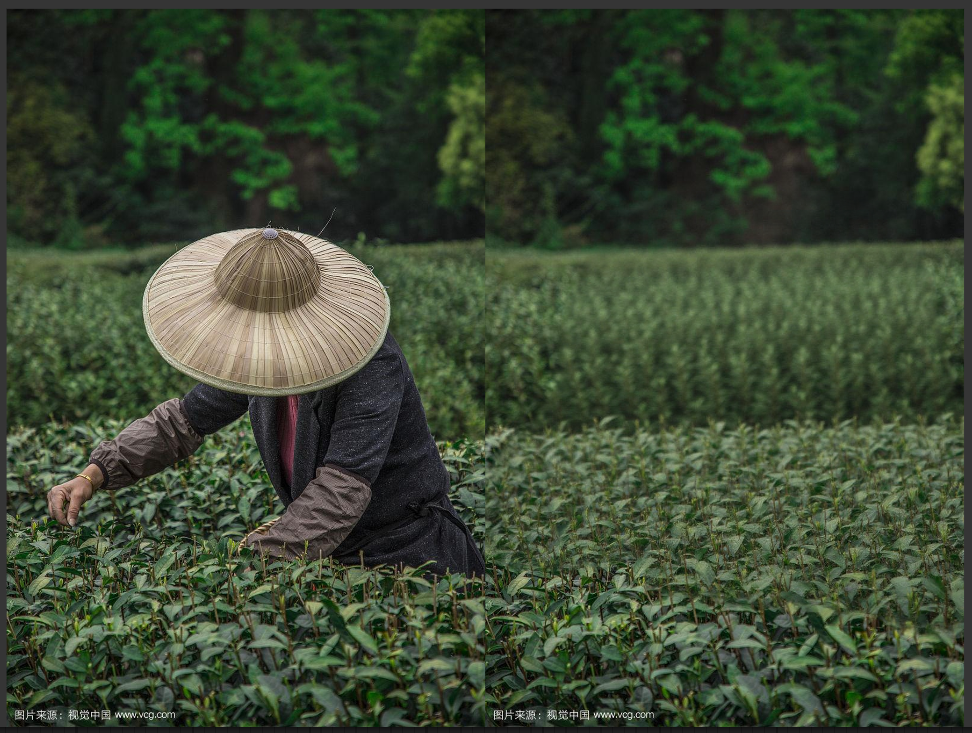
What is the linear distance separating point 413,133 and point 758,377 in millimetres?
5795

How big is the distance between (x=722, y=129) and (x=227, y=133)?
24.5 feet

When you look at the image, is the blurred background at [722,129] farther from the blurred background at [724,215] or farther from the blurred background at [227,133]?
the blurred background at [227,133]

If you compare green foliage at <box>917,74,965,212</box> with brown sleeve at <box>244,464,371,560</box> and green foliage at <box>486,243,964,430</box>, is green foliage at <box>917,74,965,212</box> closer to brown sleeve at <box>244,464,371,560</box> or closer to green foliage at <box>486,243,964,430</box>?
green foliage at <box>486,243,964,430</box>

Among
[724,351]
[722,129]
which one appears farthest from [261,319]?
[722,129]

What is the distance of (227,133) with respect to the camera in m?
11.9

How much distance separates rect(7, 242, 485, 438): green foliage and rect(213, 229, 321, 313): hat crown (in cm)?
284

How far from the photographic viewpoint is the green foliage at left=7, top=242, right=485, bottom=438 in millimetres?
5207

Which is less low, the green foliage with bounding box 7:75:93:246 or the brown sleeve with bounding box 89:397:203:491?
the brown sleeve with bounding box 89:397:203:491

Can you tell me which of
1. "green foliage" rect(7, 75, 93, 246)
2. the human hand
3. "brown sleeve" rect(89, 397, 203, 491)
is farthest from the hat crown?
"green foliage" rect(7, 75, 93, 246)

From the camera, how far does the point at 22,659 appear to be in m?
1.79

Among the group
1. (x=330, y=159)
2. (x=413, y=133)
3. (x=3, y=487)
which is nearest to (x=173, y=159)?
(x=330, y=159)

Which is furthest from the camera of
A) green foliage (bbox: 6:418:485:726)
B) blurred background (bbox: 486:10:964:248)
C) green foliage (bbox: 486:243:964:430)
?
blurred background (bbox: 486:10:964:248)

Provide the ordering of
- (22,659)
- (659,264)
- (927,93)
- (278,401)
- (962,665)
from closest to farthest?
1. (962,665)
2. (22,659)
3. (278,401)
4. (659,264)
5. (927,93)

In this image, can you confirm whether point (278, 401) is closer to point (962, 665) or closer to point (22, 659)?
point (22, 659)
